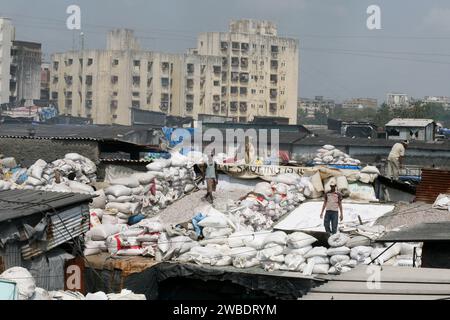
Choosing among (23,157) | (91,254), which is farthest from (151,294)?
(23,157)

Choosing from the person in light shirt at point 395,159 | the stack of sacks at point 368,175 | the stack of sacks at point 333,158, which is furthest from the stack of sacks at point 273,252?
the stack of sacks at point 333,158

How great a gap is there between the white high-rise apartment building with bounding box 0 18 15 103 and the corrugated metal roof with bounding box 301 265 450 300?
5133 centimetres

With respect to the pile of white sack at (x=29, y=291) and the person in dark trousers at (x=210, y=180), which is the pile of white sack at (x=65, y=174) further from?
the pile of white sack at (x=29, y=291)

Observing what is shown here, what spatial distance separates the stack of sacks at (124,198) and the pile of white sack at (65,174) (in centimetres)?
49

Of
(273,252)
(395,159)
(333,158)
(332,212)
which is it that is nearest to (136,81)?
(333,158)

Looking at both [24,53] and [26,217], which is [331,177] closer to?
[26,217]

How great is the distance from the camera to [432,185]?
14.8 m

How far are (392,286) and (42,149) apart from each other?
11.5 meters

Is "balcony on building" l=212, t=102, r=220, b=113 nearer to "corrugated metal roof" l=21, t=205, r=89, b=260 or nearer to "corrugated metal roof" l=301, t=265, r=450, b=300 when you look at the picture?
"corrugated metal roof" l=21, t=205, r=89, b=260

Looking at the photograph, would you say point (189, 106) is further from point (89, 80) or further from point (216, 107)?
point (89, 80)

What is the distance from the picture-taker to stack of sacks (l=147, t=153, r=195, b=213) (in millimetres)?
15047

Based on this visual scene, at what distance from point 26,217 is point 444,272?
4.73 meters

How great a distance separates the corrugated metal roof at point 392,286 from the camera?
7.11m

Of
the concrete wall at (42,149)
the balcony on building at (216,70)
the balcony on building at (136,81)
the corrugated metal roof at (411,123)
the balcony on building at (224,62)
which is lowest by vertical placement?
the concrete wall at (42,149)
